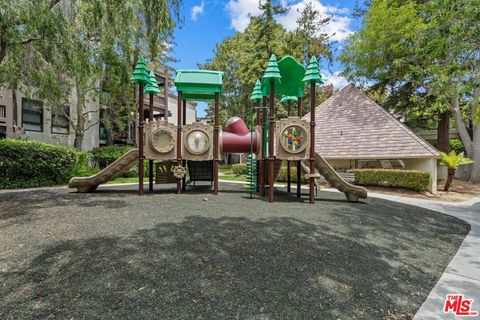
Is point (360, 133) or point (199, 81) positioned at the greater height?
point (199, 81)

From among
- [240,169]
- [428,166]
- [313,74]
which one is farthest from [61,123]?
[428,166]

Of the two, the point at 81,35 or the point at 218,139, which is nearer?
the point at 81,35

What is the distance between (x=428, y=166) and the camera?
12.2m

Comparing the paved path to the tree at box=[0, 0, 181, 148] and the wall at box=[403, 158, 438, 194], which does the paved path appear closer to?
the wall at box=[403, 158, 438, 194]

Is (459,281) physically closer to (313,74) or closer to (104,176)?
(313,74)

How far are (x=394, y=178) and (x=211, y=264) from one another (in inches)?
471

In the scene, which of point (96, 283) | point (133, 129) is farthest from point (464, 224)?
point (133, 129)

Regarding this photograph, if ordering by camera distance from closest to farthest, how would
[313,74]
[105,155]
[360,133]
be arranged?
[313,74]
[360,133]
[105,155]

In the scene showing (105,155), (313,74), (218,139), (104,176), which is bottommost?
(104,176)

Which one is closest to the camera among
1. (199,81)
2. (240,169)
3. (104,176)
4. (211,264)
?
(211,264)

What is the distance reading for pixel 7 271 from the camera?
2982 mm

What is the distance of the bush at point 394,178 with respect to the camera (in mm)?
11602

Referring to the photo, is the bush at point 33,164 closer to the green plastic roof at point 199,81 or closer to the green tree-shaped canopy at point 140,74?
the green tree-shaped canopy at point 140,74

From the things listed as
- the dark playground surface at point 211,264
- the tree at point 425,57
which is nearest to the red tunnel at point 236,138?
the dark playground surface at point 211,264
